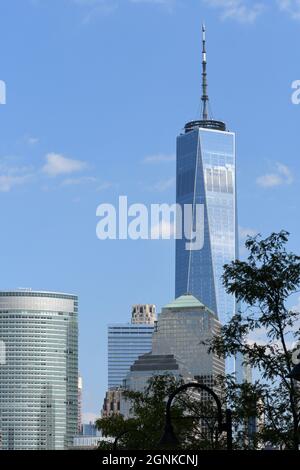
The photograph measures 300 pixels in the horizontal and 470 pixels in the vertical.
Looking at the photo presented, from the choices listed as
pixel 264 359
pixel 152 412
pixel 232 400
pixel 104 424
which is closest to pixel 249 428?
pixel 232 400

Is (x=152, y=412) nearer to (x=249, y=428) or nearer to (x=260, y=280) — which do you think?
(x=249, y=428)

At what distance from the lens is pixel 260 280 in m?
41.4

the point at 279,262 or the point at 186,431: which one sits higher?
the point at 279,262

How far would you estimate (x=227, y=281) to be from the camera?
42.1 metres

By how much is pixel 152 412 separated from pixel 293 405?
26.4 metres

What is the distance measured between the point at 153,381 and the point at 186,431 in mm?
3687
